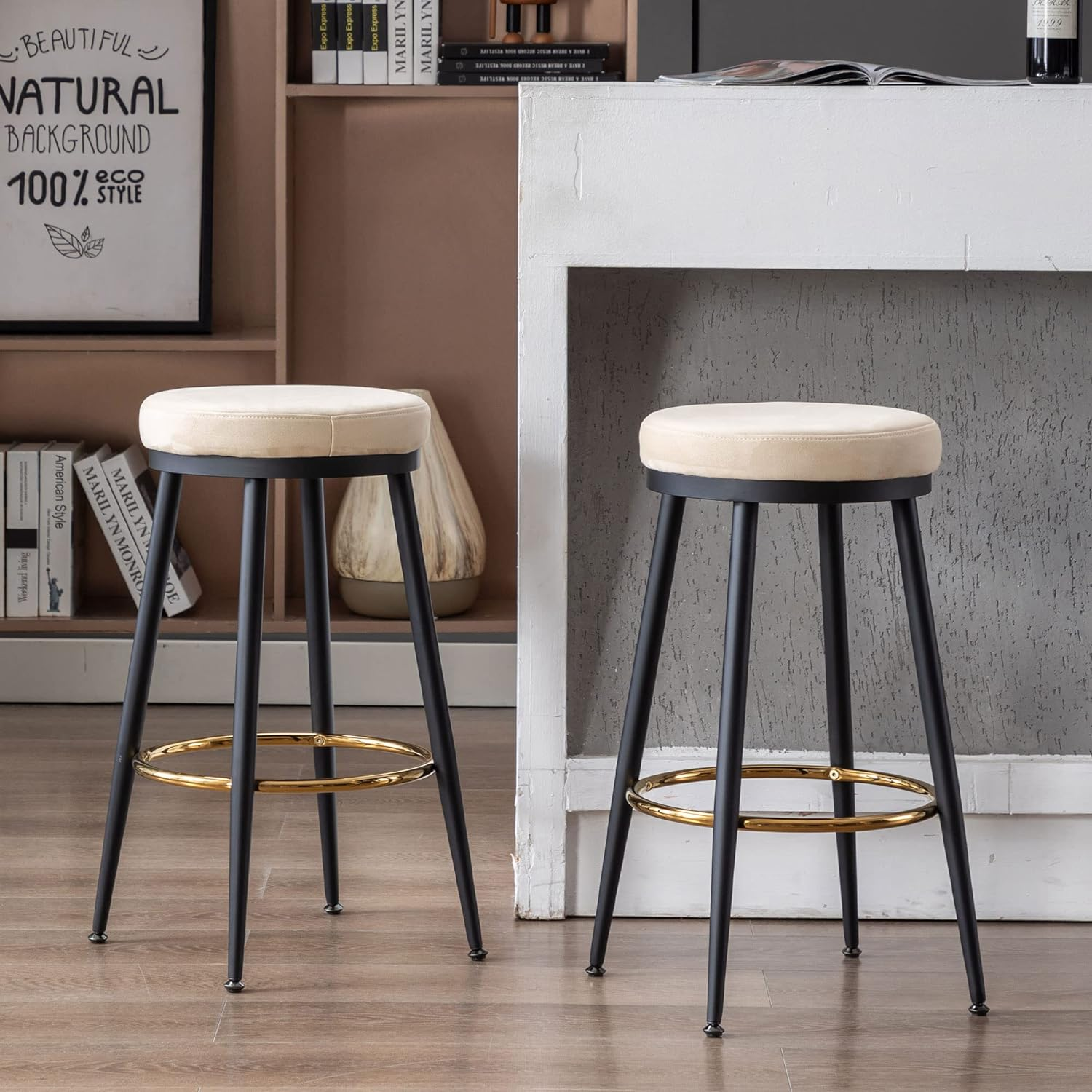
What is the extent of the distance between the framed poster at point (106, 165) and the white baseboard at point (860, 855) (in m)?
1.70

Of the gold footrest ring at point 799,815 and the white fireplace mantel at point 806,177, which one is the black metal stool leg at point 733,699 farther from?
the white fireplace mantel at point 806,177

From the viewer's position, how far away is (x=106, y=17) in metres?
3.22

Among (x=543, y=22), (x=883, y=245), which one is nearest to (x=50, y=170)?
(x=543, y=22)

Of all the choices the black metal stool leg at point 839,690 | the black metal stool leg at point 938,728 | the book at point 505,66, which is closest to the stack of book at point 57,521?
the book at point 505,66

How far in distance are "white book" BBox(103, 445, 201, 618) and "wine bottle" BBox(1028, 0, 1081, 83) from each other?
77.5 inches

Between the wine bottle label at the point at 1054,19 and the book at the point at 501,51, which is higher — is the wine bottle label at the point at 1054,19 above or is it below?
below

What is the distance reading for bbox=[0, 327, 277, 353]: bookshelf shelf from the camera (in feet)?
10.3

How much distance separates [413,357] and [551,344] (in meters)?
1.44

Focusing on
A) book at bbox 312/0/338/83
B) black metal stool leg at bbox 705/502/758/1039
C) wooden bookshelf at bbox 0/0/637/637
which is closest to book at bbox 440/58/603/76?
wooden bookshelf at bbox 0/0/637/637

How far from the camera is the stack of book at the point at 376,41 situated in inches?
123

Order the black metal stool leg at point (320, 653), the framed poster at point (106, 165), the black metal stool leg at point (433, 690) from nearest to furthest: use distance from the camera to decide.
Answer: the black metal stool leg at point (433, 690) < the black metal stool leg at point (320, 653) < the framed poster at point (106, 165)

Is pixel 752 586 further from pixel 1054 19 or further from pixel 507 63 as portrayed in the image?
pixel 507 63

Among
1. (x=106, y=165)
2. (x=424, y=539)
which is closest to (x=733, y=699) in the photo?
(x=424, y=539)

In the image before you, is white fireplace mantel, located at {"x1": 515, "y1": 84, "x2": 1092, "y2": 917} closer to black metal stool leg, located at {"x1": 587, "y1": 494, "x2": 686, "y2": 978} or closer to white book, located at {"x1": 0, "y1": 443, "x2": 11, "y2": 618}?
black metal stool leg, located at {"x1": 587, "y1": 494, "x2": 686, "y2": 978}
